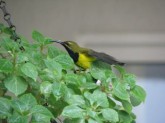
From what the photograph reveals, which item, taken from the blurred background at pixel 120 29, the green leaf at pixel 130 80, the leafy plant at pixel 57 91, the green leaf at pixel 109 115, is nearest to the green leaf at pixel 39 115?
the leafy plant at pixel 57 91

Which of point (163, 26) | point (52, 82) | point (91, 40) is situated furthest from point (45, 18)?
point (52, 82)

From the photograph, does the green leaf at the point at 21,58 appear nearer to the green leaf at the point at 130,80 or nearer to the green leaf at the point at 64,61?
the green leaf at the point at 64,61

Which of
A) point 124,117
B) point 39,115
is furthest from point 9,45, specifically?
point 124,117

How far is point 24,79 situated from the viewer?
74cm

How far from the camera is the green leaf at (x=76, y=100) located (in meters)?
0.72

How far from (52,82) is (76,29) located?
1444 mm

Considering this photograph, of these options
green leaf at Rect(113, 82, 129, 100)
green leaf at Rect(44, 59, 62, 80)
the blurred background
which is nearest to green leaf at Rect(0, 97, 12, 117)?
green leaf at Rect(44, 59, 62, 80)

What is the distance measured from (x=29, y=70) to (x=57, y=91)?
2.6 inches

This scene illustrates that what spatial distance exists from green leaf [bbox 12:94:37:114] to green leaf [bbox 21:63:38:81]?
39 millimetres

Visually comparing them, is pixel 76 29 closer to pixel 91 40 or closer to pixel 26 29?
pixel 91 40

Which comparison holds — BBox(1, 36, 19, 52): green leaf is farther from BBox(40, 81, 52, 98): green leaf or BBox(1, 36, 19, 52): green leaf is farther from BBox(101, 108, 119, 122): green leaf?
BBox(101, 108, 119, 122): green leaf

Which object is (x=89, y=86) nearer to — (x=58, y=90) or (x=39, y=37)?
(x=58, y=90)

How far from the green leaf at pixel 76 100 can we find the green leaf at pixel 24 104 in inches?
2.7

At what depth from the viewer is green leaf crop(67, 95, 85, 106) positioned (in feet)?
2.36
